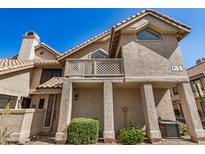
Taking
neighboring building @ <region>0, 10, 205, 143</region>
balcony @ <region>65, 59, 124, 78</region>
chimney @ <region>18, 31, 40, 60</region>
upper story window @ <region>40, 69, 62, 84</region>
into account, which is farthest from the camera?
chimney @ <region>18, 31, 40, 60</region>

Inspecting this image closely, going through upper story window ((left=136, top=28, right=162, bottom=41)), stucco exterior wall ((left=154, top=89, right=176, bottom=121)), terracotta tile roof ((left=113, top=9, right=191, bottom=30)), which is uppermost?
terracotta tile roof ((left=113, top=9, right=191, bottom=30))

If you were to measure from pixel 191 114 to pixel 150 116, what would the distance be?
98.9 inches

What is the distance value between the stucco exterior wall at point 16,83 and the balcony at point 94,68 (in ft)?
16.2

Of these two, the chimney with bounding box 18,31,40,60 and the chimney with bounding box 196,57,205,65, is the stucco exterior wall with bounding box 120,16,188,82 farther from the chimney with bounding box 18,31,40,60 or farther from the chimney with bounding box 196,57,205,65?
the chimney with bounding box 196,57,205,65

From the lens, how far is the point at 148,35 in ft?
31.7

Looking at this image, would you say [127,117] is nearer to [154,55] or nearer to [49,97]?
[154,55]

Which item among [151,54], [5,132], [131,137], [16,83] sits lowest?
[131,137]

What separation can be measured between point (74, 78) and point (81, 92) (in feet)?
7.03

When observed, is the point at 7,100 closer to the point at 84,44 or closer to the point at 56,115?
the point at 56,115

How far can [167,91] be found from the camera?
1038cm

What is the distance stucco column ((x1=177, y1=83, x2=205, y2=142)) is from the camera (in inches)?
279

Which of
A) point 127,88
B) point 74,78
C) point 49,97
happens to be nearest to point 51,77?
point 49,97

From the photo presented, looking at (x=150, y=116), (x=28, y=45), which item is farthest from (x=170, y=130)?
(x=28, y=45)

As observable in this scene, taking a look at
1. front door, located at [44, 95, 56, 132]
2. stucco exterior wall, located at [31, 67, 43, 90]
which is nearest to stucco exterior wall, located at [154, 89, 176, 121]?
front door, located at [44, 95, 56, 132]
